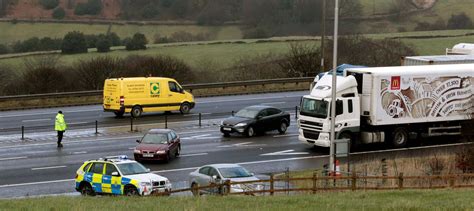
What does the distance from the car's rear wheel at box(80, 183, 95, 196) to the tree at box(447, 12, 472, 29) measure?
8781 centimetres

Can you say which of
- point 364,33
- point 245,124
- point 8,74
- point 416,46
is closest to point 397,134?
point 245,124

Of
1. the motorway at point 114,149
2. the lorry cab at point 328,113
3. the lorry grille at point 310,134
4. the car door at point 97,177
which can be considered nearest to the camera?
the car door at point 97,177

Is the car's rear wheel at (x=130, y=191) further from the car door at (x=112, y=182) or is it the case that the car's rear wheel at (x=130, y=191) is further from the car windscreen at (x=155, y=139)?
the car windscreen at (x=155, y=139)

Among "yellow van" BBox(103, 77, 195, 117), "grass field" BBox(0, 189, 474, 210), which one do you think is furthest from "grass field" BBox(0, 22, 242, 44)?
"grass field" BBox(0, 189, 474, 210)

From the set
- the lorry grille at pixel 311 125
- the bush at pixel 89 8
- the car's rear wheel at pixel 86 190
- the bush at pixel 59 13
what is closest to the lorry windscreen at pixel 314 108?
the lorry grille at pixel 311 125

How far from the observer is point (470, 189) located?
91.1ft

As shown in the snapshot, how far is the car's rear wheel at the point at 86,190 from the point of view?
2941 cm

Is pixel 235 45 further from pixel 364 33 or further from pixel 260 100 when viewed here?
pixel 260 100

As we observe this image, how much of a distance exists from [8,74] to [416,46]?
134 feet

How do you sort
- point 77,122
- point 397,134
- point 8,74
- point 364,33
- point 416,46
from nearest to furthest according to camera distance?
1. point 397,134
2. point 77,122
3. point 8,74
4. point 416,46
5. point 364,33

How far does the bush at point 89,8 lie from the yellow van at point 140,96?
61468mm

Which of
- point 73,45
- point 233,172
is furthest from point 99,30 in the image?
point 233,172

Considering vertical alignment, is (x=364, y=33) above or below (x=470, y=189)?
above

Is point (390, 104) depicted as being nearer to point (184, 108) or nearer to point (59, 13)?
point (184, 108)
